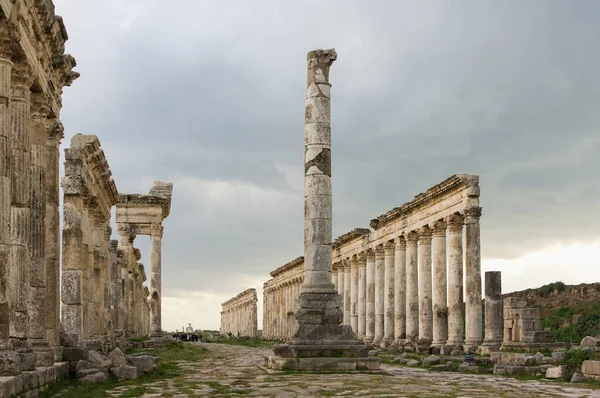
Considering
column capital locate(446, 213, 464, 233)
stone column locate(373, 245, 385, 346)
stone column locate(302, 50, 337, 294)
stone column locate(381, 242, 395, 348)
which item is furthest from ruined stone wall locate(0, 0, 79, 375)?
stone column locate(373, 245, 385, 346)

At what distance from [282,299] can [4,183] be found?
225ft

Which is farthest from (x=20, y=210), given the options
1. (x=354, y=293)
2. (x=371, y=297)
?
(x=354, y=293)

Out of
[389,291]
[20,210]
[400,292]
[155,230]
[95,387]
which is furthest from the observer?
[155,230]

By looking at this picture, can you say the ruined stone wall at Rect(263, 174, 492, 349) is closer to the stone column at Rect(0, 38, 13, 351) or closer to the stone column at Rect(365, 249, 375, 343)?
the stone column at Rect(365, 249, 375, 343)

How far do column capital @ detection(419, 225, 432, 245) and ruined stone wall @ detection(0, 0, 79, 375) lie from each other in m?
22.7

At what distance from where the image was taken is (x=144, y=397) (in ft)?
52.1

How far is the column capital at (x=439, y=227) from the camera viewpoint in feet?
125

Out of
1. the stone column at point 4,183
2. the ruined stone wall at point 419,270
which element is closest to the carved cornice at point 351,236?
the ruined stone wall at point 419,270

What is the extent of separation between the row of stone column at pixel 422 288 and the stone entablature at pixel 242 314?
4815cm

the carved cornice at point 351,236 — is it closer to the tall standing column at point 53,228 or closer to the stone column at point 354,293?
the stone column at point 354,293

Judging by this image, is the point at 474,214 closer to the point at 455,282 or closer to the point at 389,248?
the point at 455,282

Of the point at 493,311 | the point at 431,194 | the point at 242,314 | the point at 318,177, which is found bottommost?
the point at 242,314

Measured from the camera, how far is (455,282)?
36.3 metres

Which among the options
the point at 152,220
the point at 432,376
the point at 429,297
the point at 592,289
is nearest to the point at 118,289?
the point at 152,220
